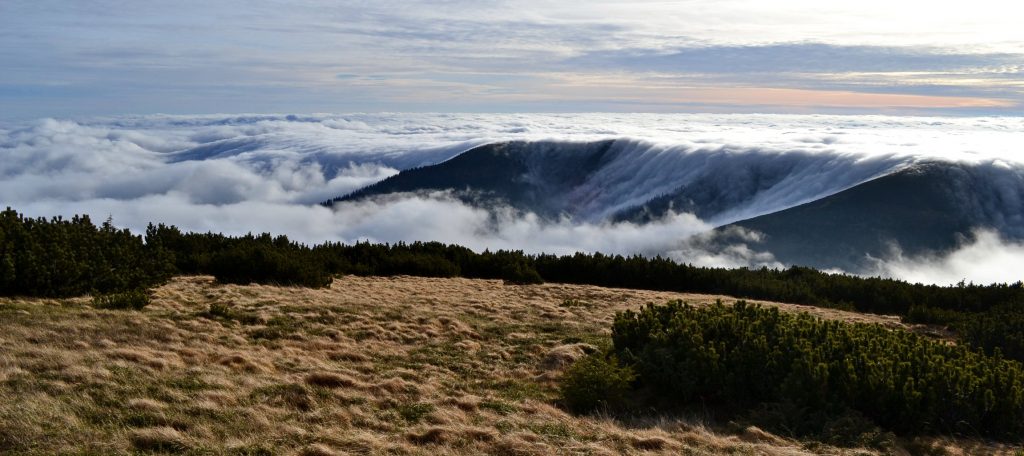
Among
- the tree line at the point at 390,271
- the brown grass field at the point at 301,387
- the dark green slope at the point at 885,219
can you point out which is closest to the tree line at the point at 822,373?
the brown grass field at the point at 301,387

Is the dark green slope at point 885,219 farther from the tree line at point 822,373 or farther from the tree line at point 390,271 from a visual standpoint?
the tree line at point 822,373

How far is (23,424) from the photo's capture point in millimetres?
6582

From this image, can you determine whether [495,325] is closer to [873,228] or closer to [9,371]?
[9,371]

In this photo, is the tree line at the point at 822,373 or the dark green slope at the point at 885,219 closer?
the tree line at the point at 822,373

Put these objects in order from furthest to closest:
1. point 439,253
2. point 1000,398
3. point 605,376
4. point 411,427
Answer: point 439,253, point 605,376, point 1000,398, point 411,427

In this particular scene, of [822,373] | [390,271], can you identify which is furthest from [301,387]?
[390,271]

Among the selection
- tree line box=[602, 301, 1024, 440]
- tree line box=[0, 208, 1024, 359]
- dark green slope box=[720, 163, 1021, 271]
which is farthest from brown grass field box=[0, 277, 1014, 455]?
dark green slope box=[720, 163, 1021, 271]

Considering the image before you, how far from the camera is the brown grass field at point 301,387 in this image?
276 inches

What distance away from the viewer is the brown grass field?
7004 mm

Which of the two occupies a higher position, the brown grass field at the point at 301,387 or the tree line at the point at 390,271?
the tree line at the point at 390,271

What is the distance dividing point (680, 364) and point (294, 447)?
5.49 m

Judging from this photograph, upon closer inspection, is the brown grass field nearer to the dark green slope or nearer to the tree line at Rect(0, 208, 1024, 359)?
the tree line at Rect(0, 208, 1024, 359)

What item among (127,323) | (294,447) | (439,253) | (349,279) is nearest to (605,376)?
(294,447)

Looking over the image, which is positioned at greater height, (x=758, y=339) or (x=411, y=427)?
(x=758, y=339)
